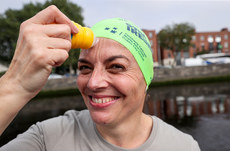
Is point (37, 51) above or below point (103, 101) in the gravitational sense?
above

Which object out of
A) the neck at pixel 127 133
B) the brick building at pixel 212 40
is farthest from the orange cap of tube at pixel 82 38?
the brick building at pixel 212 40

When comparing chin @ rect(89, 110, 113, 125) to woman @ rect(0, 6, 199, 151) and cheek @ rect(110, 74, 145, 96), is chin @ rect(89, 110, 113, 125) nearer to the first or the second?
woman @ rect(0, 6, 199, 151)

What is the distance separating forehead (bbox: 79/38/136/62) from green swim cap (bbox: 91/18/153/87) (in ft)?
0.13

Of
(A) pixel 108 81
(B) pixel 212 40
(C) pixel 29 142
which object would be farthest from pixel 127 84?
(B) pixel 212 40

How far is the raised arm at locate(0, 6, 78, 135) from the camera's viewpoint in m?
0.99

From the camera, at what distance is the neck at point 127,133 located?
1.74 meters

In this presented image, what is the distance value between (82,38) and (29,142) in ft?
3.24

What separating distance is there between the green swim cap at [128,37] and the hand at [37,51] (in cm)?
64

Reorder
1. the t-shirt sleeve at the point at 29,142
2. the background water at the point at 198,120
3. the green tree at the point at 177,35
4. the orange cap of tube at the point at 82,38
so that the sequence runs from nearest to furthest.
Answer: the orange cap of tube at the point at 82,38 → the t-shirt sleeve at the point at 29,142 → the background water at the point at 198,120 → the green tree at the point at 177,35

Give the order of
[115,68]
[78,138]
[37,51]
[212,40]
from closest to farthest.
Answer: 1. [37,51]
2. [115,68]
3. [78,138]
4. [212,40]

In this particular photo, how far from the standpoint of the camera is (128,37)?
1728mm

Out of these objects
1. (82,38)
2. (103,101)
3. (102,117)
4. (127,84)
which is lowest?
(102,117)

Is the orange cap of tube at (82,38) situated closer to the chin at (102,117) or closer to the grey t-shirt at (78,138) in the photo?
the chin at (102,117)

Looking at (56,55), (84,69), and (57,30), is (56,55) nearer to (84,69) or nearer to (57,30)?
(57,30)
